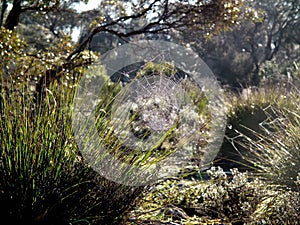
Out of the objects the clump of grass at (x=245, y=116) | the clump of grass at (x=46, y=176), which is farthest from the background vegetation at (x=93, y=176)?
the clump of grass at (x=245, y=116)

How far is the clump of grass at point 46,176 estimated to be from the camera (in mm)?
1979

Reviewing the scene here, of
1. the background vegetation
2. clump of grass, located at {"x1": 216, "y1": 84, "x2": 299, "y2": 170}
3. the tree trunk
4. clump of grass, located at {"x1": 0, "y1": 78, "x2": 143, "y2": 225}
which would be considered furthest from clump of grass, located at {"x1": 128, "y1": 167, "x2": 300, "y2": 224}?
the tree trunk

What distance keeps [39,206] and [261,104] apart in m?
5.63

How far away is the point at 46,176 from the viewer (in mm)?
1993

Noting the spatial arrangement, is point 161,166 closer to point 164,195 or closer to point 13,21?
point 164,195

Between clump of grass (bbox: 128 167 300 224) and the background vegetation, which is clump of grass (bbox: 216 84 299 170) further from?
clump of grass (bbox: 128 167 300 224)

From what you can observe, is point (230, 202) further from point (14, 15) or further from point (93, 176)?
point (14, 15)

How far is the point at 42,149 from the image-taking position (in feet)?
6.51

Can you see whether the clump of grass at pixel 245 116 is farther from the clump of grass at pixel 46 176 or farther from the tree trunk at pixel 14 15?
the clump of grass at pixel 46 176

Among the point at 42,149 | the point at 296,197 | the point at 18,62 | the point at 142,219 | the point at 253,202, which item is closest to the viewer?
the point at 42,149

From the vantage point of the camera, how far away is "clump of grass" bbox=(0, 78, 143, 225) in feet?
6.49

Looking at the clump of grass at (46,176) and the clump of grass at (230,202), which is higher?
the clump of grass at (46,176)

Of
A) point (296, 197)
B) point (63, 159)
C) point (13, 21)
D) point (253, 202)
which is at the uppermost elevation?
point (13, 21)

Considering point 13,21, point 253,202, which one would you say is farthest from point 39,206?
→ point 13,21
